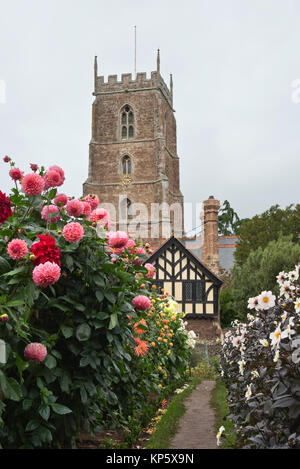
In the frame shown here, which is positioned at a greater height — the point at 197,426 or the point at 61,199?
the point at 61,199

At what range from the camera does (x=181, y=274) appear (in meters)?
19.0

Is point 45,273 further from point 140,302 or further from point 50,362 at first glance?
point 140,302

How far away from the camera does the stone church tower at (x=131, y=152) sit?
3819 centimetres

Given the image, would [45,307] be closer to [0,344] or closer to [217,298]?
[0,344]

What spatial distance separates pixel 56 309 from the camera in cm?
331

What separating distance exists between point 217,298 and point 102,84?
2845 centimetres

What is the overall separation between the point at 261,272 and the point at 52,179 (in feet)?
60.2

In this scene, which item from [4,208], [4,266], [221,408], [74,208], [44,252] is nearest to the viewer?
[44,252]

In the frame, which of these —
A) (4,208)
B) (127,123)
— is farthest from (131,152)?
(4,208)

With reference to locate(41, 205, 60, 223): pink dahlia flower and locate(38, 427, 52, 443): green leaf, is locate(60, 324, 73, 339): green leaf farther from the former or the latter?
locate(41, 205, 60, 223): pink dahlia flower

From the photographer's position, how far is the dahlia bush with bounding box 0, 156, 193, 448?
271 centimetres

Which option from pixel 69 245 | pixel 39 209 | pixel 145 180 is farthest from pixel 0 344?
pixel 145 180

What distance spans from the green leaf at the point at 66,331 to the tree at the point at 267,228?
82.2 ft

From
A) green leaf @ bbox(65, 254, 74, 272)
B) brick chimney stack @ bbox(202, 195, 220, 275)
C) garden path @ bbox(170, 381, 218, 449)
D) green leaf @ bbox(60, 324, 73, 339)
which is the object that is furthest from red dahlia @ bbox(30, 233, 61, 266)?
brick chimney stack @ bbox(202, 195, 220, 275)
